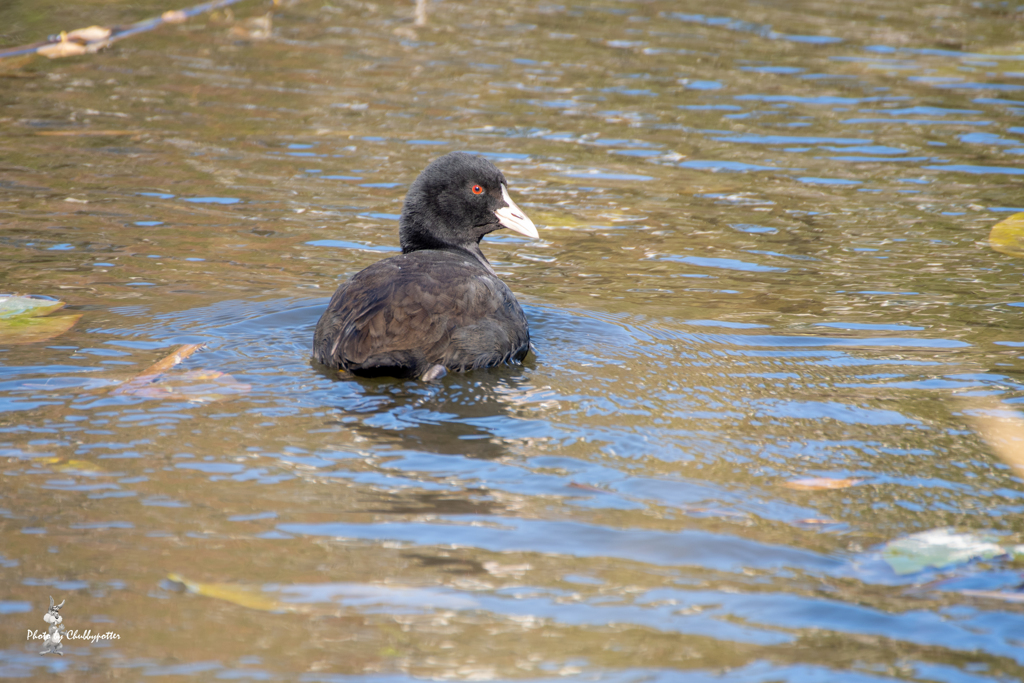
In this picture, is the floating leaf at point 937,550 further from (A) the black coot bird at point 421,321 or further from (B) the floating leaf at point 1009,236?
(B) the floating leaf at point 1009,236

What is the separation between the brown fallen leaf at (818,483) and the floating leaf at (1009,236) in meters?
4.29

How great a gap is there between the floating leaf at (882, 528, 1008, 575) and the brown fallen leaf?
0.46m

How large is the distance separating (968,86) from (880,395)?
8.36 m

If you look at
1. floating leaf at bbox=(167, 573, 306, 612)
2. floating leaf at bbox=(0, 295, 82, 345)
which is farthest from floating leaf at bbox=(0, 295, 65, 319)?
floating leaf at bbox=(167, 573, 306, 612)

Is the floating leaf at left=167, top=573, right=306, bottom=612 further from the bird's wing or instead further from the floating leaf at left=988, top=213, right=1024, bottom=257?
the floating leaf at left=988, top=213, right=1024, bottom=257

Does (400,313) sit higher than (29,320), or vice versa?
(400,313)

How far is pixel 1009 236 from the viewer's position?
823 cm

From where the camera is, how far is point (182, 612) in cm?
341

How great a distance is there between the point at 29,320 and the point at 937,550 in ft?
15.4

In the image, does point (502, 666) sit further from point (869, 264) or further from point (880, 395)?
point (869, 264)

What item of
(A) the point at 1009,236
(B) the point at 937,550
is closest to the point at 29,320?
(B) the point at 937,550

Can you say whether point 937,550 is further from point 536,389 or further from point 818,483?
point 536,389

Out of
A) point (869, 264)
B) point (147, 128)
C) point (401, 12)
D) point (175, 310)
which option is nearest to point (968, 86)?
point (869, 264)

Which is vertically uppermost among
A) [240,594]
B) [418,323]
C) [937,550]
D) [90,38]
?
[90,38]
